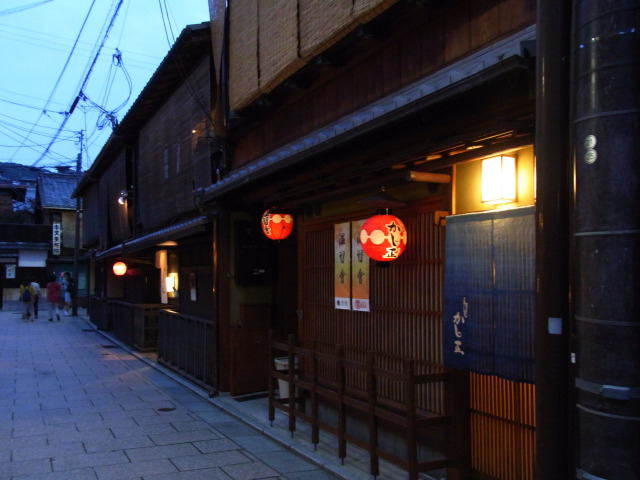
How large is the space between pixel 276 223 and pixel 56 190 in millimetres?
42537

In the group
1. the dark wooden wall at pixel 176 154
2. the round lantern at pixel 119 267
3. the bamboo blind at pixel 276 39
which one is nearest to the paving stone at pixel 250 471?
the bamboo blind at pixel 276 39

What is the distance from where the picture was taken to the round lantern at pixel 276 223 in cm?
1001

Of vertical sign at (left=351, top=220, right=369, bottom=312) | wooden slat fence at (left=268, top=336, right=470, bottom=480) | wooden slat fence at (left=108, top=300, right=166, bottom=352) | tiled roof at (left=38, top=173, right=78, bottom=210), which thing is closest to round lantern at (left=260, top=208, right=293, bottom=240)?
vertical sign at (left=351, top=220, right=369, bottom=312)

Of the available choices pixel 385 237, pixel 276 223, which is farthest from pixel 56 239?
pixel 385 237

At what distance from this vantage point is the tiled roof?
147 ft

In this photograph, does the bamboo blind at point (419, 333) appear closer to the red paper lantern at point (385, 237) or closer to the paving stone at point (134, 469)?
the red paper lantern at point (385, 237)

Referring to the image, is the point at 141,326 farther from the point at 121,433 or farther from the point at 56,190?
the point at 56,190

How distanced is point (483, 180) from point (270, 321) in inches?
294

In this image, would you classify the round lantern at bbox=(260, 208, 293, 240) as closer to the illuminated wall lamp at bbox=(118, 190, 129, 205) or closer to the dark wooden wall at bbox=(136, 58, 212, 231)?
the dark wooden wall at bbox=(136, 58, 212, 231)

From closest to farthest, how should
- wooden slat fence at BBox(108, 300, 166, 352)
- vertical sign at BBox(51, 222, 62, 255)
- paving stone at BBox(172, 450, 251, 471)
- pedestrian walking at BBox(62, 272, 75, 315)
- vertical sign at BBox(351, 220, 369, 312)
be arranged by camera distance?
paving stone at BBox(172, 450, 251, 471), vertical sign at BBox(351, 220, 369, 312), wooden slat fence at BBox(108, 300, 166, 352), pedestrian walking at BBox(62, 272, 75, 315), vertical sign at BBox(51, 222, 62, 255)

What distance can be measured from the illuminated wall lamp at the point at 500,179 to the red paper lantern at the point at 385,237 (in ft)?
4.43

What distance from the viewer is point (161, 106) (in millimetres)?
18344

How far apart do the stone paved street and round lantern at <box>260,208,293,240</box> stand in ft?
11.3

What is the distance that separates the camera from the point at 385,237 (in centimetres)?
678
